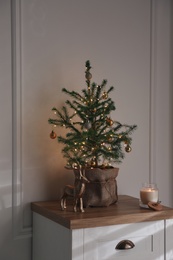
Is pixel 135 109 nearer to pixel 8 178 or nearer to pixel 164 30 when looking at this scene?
pixel 164 30

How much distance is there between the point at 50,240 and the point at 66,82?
0.81 m

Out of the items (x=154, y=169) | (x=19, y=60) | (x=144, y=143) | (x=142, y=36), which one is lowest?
(x=154, y=169)

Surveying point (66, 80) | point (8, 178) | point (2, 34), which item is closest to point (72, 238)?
point (8, 178)

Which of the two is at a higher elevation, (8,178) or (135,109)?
(135,109)

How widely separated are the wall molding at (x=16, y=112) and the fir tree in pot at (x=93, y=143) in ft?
0.57

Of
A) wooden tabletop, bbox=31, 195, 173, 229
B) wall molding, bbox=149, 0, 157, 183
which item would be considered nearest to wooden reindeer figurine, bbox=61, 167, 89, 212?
wooden tabletop, bbox=31, 195, 173, 229

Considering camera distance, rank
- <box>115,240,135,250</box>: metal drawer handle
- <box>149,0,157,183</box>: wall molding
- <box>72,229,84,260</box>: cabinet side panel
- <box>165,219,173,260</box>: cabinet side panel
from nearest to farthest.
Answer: <box>72,229,84,260</box>: cabinet side panel, <box>115,240,135,250</box>: metal drawer handle, <box>165,219,173,260</box>: cabinet side panel, <box>149,0,157,183</box>: wall molding

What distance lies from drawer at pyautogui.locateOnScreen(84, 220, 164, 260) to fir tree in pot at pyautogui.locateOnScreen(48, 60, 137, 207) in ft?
0.63

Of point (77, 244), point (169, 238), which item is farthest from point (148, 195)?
point (77, 244)

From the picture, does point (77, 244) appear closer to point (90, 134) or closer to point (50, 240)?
point (50, 240)

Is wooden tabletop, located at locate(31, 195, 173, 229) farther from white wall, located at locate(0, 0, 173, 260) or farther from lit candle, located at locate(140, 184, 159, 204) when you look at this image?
white wall, located at locate(0, 0, 173, 260)

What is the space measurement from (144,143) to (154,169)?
0.56 ft

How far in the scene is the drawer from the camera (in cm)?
179

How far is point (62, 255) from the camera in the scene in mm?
1821
